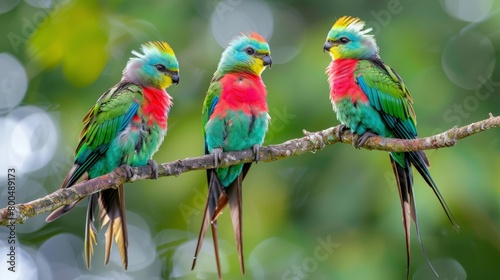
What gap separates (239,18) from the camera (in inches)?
434

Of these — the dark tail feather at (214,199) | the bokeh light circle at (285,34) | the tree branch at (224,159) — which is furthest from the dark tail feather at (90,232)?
the bokeh light circle at (285,34)

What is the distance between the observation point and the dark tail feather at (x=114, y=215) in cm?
487

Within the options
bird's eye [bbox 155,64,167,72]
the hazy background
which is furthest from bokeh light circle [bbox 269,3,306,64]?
bird's eye [bbox 155,64,167,72]

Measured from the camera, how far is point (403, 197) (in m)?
5.38

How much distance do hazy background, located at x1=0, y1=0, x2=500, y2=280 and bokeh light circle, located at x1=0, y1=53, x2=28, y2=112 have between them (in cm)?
3

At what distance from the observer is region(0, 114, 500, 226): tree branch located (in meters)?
3.88

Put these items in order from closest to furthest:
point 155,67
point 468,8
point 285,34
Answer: point 155,67 → point 468,8 → point 285,34

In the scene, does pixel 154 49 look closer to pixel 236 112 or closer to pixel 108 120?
pixel 108 120

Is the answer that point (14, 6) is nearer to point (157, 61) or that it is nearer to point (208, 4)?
point (208, 4)

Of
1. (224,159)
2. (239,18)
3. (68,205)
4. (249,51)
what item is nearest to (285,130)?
(239,18)

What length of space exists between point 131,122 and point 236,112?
825 millimetres

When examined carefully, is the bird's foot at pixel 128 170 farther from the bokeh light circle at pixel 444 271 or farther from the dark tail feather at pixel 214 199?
the bokeh light circle at pixel 444 271

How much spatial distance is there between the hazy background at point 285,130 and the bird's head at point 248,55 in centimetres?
341

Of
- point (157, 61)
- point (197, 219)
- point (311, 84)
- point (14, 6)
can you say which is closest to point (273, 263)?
point (197, 219)
